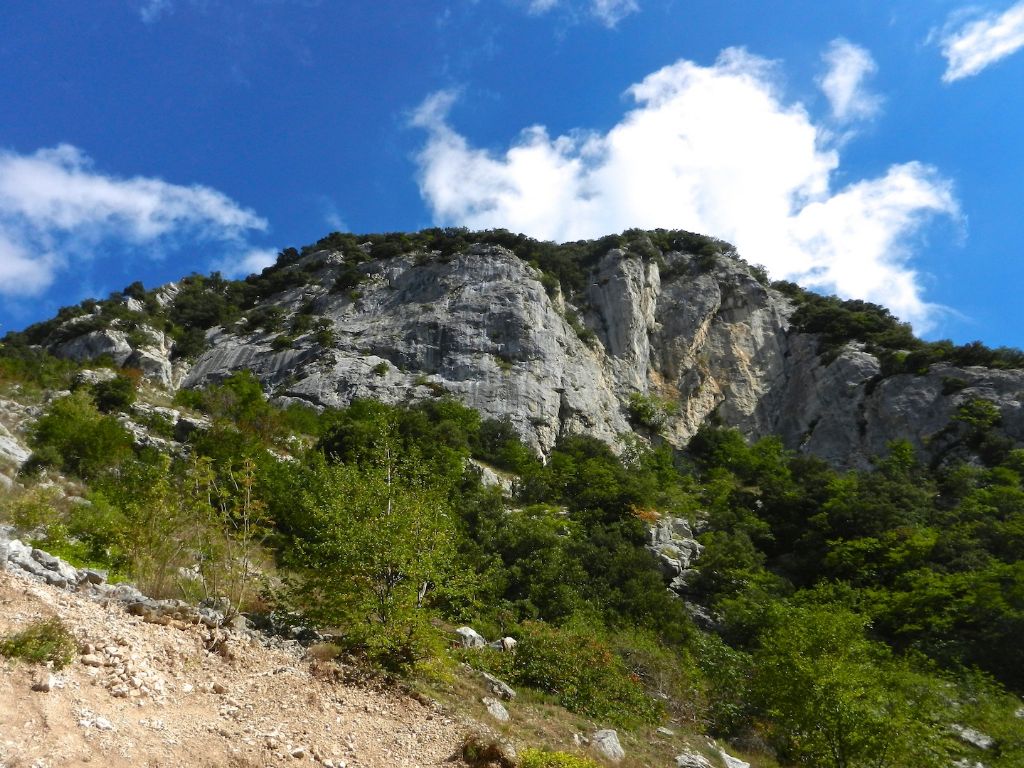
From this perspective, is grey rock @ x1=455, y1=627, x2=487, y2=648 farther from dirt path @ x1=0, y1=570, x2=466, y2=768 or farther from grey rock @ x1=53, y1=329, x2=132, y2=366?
grey rock @ x1=53, y1=329, x2=132, y2=366

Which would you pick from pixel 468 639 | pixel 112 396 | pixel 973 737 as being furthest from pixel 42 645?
pixel 112 396

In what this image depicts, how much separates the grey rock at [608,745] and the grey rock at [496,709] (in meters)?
1.27

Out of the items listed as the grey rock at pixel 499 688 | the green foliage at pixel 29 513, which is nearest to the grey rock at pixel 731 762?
the grey rock at pixel 499 688

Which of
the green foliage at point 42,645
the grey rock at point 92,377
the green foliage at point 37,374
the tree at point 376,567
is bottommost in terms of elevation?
the green foliage at point 42,645

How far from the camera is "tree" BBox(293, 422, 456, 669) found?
8836mm

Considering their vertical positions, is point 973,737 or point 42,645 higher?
point 973,737

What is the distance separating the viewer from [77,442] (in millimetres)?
17500

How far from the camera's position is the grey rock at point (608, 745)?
9.12m

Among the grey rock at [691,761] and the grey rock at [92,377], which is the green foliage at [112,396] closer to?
the grey rock at [92,377]

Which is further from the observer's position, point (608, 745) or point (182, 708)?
point (608, 745)

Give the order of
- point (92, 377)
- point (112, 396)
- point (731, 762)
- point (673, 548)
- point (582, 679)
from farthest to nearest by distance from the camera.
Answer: point (92, 377) < point (673, 548) < point (112, 396) < point (582, 679) < point (731, 762)

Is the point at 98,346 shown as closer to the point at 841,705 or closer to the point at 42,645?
the point at 42,645

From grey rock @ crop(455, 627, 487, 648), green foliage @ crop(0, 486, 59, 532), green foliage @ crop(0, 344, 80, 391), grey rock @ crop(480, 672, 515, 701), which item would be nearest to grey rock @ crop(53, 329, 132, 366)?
green foliage @ crop(0, 344, 80, 391)

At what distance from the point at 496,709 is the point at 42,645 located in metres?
5.67
